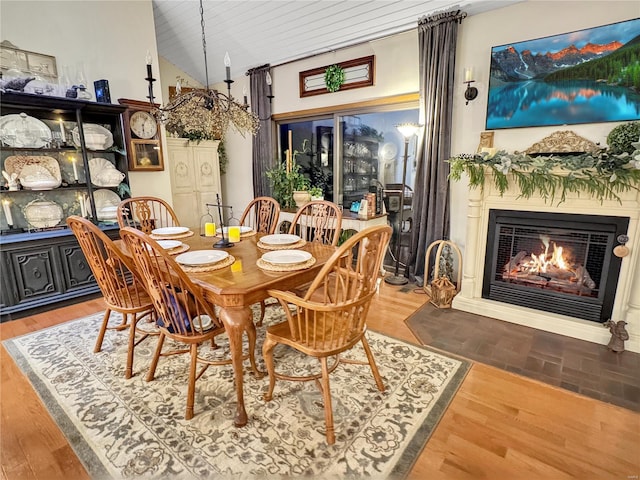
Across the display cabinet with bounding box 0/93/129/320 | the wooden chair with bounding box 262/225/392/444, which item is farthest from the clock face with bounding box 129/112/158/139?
the wooden chair with bounding box 262/225/392/444

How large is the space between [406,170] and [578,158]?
66.8 inches

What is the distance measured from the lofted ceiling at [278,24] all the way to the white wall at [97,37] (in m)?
0.51

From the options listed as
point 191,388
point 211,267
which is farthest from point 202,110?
point 191,388

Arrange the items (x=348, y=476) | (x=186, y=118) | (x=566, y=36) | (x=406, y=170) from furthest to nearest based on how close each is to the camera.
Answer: (x=406, y=170)
(x=566, y=36)
(x=186, y=118)
(x=348, y=476)

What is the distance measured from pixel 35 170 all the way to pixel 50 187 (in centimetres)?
25

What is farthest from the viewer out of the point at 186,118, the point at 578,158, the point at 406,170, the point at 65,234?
the point at 406,170

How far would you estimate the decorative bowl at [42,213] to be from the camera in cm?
319

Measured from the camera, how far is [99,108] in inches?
130

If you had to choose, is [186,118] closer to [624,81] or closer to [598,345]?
[624,81]

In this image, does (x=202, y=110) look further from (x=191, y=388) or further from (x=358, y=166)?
(x=358, y=166)

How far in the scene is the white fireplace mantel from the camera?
2.36 m

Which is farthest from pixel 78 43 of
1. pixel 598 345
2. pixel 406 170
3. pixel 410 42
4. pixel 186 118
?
pixel 598 345

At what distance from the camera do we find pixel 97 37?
350 cm

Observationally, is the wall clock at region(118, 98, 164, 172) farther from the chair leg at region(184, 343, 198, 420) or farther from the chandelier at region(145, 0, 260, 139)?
the chair leg at region(184, 343, 198, 420)
